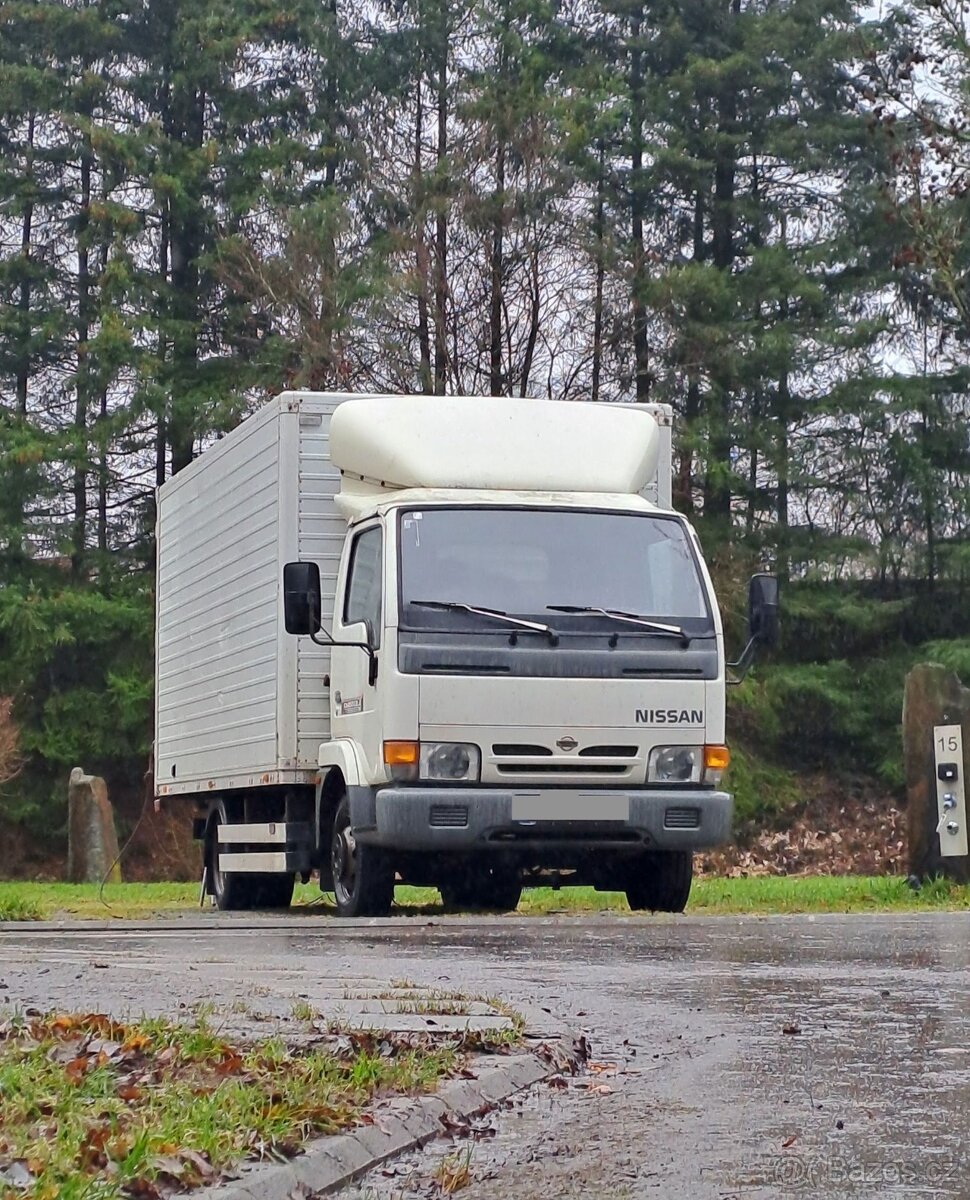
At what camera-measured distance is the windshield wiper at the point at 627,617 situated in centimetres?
1345

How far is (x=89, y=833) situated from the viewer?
30.3 m

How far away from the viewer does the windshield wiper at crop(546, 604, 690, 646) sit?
13.4 meters

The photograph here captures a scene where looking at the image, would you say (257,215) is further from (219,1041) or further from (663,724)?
(219,1041)

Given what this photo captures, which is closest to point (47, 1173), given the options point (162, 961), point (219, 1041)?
point (219, 1041)

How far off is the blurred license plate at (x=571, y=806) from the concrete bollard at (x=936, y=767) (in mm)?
2788

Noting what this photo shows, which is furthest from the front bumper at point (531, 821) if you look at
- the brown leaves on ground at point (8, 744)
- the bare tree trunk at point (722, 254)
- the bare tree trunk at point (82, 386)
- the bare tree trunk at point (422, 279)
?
the bare tree trunk at point (82, 386)

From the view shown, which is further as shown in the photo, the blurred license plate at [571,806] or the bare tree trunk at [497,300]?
the bare tree trunk at [497,300]

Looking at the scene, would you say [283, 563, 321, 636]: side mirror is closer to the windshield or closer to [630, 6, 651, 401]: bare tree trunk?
the windshield

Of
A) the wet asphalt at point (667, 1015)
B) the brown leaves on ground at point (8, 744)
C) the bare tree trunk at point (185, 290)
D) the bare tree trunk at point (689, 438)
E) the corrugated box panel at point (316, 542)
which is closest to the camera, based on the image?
the wet asphalt at point (667, 1015)

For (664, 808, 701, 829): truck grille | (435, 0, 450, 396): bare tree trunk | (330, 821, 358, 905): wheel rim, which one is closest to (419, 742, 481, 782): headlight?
(330, 821, 358, 905): wheel rim

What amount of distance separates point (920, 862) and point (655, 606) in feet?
11.3

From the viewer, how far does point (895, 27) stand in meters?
42.3

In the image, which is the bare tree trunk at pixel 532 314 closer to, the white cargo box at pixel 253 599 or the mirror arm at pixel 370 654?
the white cargo box at pixel 253 599

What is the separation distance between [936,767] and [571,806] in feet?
10.7
